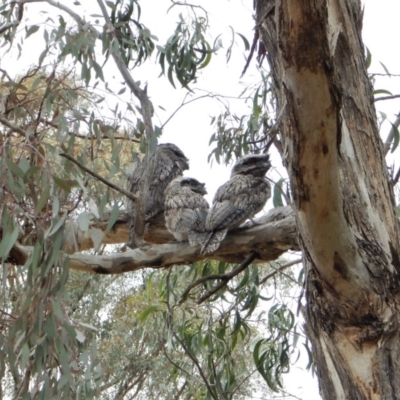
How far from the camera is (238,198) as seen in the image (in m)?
3.71

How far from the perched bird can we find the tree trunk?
4.05ft

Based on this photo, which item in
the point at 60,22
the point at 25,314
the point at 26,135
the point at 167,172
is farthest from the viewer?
the point at 167,172

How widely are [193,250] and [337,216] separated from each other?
1411mm

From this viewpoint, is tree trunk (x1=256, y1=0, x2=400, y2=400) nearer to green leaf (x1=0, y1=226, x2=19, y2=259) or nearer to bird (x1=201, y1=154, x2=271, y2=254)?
green leaf (x1=0, y1=226, x2=19, y2=259)

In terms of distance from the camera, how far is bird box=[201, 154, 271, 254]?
3398mm

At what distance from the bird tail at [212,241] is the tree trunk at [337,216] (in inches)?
42.4

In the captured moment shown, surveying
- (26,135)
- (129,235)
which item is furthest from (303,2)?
(129,235)

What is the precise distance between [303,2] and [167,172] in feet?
9.41

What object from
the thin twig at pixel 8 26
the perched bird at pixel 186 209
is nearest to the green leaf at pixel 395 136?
the perched bird at pixel 186 209

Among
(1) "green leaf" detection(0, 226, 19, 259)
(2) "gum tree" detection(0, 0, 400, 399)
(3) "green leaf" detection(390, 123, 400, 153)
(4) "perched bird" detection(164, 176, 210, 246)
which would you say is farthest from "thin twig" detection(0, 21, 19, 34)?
(3) "green leaf" detection(390, 123, 400, 153)

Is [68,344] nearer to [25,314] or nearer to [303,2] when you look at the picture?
[25,314]

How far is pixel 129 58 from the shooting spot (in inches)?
168

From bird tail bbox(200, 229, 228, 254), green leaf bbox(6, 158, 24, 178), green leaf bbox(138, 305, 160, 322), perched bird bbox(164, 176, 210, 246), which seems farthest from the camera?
green leaf bbox(138, 305, 160, 322)

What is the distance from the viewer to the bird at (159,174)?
4.30 meters
